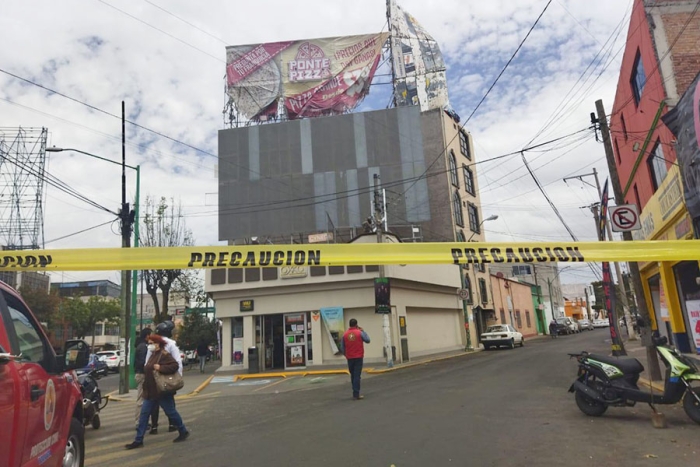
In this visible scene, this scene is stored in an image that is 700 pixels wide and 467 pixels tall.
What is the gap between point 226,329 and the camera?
2234 cm

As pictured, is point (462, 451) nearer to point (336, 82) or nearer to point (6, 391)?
point (6, 391)

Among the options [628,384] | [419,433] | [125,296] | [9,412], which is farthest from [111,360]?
[9,412]

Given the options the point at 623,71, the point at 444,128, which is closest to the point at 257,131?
the point at 444,128

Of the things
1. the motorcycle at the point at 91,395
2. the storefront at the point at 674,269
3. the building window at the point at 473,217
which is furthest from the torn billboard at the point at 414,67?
the motorcycle at the point at 91,395

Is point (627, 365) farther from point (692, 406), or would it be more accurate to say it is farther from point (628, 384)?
point (692, 406)

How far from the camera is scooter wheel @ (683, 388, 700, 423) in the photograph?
6422 millimetres

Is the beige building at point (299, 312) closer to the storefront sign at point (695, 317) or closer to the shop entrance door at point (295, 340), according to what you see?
the shop entrance door at point (295, 340)

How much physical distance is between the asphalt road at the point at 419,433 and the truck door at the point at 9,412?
3.17 m

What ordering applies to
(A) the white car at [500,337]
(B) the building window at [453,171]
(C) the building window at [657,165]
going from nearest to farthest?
(C) the building window at [657,165], (A) the white car at [500,337], (B) the building window at [453,171]

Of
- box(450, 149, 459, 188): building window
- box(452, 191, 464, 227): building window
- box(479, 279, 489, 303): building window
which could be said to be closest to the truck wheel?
box(452, 191, 464, 227): building window

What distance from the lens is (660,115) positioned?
13047 mm

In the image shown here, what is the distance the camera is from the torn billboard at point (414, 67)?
3634cm

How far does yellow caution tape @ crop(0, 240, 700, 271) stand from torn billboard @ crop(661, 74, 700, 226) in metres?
3.53

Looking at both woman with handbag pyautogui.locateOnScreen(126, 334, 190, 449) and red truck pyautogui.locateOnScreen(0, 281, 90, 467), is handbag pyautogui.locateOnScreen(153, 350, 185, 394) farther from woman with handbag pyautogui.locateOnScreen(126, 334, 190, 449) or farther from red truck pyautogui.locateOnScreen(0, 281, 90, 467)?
red truck pyautogui.locateOnScreen(0, 281, 90, 467)
